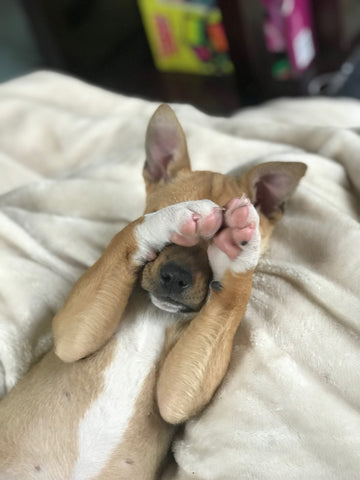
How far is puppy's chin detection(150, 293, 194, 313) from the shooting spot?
1.44m

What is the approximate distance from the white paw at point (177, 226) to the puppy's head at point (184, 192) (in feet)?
0.14

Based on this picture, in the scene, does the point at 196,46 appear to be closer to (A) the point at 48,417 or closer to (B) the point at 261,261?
(B) the point at 261,261

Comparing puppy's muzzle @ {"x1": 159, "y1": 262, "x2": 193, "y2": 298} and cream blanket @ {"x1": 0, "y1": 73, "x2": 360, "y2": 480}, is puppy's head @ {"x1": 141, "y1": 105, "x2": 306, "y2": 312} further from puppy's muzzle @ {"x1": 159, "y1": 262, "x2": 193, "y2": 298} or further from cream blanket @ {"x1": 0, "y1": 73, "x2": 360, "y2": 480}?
cream blanket @ {"x1": 0, "y1": 73, "x2": 360, "y2": 480}

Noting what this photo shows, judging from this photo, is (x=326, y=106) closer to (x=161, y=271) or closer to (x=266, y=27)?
(x=266, y=27)

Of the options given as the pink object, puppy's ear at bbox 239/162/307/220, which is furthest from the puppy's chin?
the pink object

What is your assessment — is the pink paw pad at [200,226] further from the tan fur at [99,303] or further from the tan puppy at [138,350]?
the tan fur at [99,303]

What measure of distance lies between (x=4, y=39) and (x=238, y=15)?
1.79m

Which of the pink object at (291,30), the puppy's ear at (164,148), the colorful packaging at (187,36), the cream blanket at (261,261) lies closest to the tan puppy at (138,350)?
the cream blanket at (261,261)

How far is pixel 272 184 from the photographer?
5.42ft

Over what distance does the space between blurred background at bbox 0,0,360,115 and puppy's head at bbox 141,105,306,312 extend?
6.61 feet

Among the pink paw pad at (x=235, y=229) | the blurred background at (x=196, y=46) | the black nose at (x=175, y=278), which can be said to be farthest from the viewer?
the blurred background at (x=196, y=46)

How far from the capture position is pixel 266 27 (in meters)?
3.47

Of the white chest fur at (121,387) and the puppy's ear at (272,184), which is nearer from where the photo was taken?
the white chest fur at (121,387)

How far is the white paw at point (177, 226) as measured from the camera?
1.29 metres
